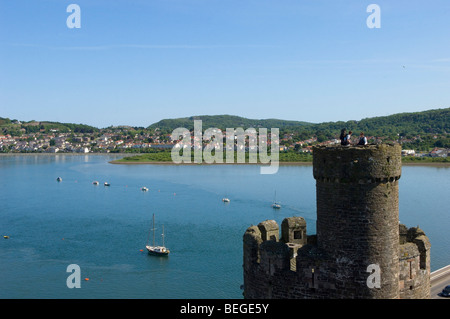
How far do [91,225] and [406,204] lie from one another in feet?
146

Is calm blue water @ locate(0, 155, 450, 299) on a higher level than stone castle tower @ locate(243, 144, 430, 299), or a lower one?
lower

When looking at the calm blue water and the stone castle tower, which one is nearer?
the stone castle tower

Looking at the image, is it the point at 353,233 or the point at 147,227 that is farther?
the point at 147,227

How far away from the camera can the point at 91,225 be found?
55.4 meters

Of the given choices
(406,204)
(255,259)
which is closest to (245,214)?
(406,204)

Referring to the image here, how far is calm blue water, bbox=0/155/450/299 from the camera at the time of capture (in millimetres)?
35562

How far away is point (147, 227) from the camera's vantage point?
5366cm

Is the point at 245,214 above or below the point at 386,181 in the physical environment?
below

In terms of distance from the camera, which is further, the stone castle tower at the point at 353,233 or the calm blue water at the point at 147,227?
the calm blue water at the point at 147,227

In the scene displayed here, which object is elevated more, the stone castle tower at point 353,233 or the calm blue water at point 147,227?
the stone castle tower at point 353,233

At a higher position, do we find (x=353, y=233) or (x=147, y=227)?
(x=353, y=233)

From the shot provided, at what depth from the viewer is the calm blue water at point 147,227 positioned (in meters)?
35.6
